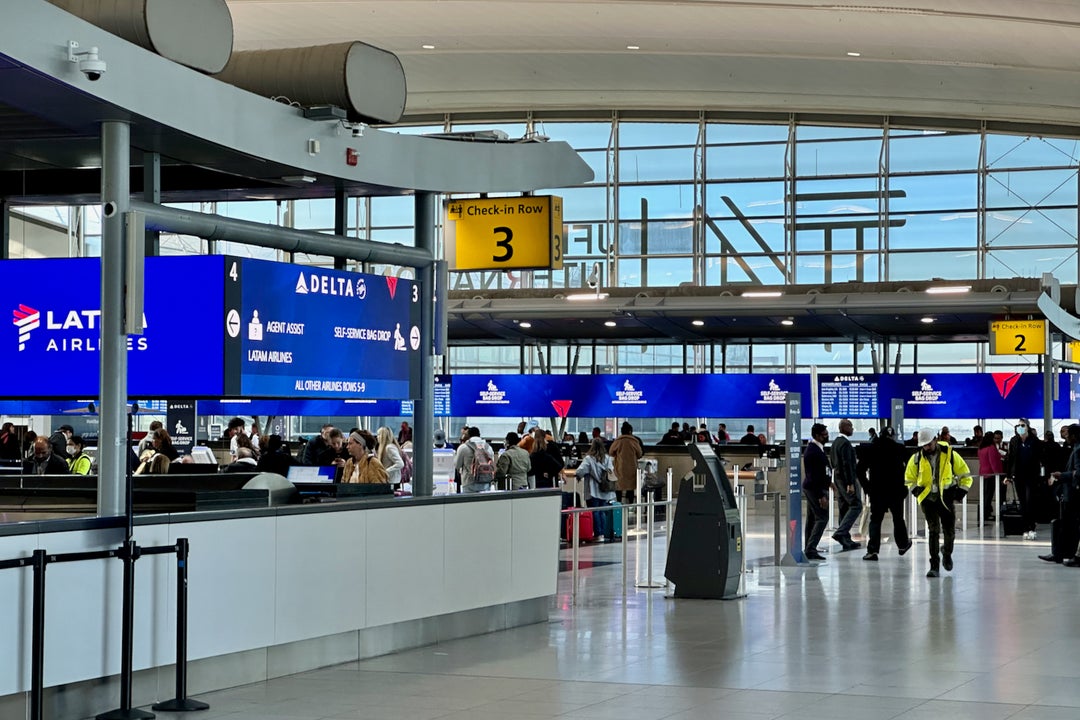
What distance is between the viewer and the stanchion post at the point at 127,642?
679cm

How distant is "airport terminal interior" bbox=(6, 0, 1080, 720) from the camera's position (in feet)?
24.6

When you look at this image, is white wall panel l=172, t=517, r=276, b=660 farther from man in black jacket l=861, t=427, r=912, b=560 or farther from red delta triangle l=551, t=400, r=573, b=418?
red delta triangle l=551, t=400, r=573, b=418

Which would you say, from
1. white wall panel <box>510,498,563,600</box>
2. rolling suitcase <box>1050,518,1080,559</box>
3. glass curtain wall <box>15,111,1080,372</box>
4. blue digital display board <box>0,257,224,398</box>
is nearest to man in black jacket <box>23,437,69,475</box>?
white wall panel <box>510,498,563,600</box>

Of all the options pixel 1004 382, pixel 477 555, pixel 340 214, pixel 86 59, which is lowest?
pixel 477 555

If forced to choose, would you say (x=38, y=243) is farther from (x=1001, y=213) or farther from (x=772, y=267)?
(x=1001, y=213)

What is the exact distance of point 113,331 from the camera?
7316 mm

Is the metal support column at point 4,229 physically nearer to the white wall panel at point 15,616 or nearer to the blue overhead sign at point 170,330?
the blue overhead sign at point 170,330

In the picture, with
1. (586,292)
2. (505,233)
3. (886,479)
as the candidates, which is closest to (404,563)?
(505,233)

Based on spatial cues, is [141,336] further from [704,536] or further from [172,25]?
[704,536]

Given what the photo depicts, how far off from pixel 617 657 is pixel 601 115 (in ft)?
80.9

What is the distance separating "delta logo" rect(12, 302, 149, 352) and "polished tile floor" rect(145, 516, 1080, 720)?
203cm

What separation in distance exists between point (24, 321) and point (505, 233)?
17.2 feet

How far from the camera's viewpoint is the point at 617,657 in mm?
8977

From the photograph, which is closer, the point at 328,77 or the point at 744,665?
the point at 744,665
